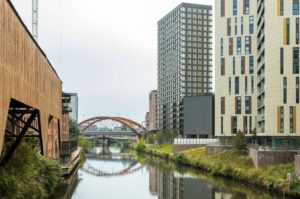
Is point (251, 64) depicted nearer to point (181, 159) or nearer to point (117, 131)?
A: point (181, 159)

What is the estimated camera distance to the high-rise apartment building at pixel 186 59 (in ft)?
453

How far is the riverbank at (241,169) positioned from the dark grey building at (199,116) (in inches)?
1253

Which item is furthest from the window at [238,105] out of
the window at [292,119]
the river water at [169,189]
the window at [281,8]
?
the window at [281,8]

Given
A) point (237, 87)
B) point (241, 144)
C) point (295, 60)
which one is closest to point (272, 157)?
point (241, 144)

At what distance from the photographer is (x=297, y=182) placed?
33000 mm

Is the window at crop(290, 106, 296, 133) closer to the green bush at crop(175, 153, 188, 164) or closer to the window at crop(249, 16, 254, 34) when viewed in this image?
the green bush at crop(175, 153, 188, 164)

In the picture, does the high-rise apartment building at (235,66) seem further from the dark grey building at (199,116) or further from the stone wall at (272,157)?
the dark grey building at (199,116)

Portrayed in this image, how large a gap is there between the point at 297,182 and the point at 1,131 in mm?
23181

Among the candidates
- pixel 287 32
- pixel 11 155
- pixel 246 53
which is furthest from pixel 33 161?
pixel 246 53

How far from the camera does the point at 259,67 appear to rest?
6259 cm

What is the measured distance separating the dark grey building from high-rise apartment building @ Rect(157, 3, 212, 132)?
24.3 m

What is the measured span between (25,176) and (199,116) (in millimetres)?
85298

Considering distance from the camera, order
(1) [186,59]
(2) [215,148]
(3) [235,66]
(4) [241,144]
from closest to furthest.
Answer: (4) [241,144]
(2) [215,148]
(3) [235,66]
(1) [186,59]

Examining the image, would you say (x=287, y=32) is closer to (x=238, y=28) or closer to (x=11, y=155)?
(x=238, y=28)
